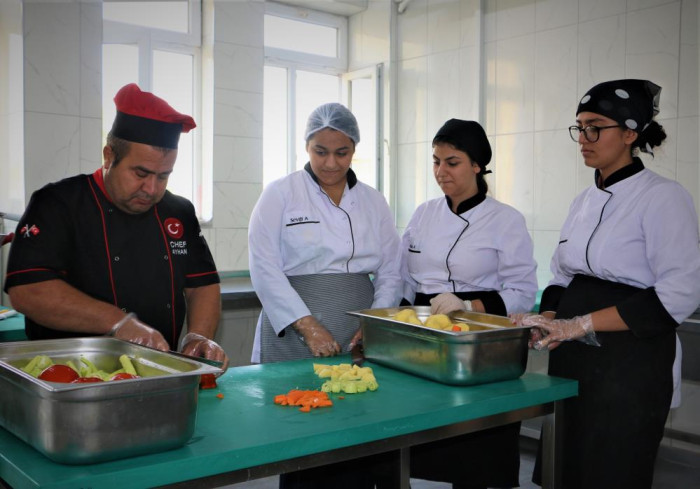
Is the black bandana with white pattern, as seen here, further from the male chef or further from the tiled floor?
the tiled floor

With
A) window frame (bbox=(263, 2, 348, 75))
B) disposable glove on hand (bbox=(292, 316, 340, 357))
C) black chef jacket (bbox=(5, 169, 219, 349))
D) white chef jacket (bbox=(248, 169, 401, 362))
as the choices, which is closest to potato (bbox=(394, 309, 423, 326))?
disposable glove on hand (bbox=(292, 316, 340, 357))

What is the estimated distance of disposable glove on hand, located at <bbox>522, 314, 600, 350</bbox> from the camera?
5.90 feet

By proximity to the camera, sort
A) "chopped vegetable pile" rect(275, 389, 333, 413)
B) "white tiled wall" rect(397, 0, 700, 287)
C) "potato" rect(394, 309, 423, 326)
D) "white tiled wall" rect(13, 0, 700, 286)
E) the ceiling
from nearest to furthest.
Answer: "chopped vegetable pile" rect(275, 389, 333, 413) < "potato" rect(394, 309, 423, 326) < "white tiled wall" rect(397, 0, 700, 287) < "white tiled wall" rect(13, 0, 700, 286) < the ceiling

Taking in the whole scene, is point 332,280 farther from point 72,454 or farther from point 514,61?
point 514,61

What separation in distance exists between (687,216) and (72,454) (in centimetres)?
162

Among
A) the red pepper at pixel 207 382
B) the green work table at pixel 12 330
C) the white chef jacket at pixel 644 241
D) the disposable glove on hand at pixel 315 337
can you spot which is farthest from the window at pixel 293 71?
the red pepper at pixel 207 382

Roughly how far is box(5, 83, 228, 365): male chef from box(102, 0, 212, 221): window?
3.06 metres

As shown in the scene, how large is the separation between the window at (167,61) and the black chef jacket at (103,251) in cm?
304

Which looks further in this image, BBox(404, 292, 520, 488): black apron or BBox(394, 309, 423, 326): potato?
BBox(404, 292, 520, 488): black apron

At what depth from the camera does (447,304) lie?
2117 millimetres

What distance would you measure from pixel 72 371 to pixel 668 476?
10.5ft

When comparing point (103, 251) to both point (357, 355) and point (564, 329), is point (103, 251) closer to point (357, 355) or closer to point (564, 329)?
point (357, 355)

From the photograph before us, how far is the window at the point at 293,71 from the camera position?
550 cm

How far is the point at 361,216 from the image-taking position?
2.47 m
